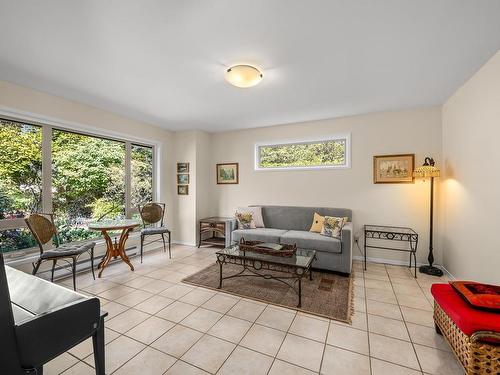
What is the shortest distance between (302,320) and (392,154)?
298 centimetres

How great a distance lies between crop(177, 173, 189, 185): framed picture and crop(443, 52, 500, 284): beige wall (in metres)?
4.49

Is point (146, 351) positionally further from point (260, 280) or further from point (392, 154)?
point (392, 154)

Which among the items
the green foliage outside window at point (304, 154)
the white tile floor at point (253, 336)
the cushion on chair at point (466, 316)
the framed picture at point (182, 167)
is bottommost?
the white tile floor at point (253, 336)

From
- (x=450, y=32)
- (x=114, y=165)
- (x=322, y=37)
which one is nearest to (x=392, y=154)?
(x=450, y=32)

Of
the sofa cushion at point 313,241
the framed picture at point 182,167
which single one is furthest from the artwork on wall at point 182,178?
the sofa cushion at point 313,241

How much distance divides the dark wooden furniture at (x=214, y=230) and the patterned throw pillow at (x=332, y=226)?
1.62m

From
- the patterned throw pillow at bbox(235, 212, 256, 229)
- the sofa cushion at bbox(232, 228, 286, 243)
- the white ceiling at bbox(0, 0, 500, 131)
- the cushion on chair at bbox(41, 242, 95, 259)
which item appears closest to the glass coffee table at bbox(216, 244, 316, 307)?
the sofa cushion at bbox(232, 228, 286, 243)

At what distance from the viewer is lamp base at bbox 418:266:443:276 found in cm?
311

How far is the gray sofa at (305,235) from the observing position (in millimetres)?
3104

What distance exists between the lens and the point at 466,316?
143 centimetres

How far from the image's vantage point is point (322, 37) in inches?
73.2

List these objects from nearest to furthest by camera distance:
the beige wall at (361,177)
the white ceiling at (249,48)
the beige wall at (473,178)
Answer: the white ceiling at (249,48) < the beige wall at (473,178) < the beige wall at (361,177)

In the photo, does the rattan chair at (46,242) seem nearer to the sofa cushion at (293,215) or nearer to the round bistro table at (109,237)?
the round bistro table at (109,237)

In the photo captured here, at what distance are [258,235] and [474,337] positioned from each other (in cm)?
265
